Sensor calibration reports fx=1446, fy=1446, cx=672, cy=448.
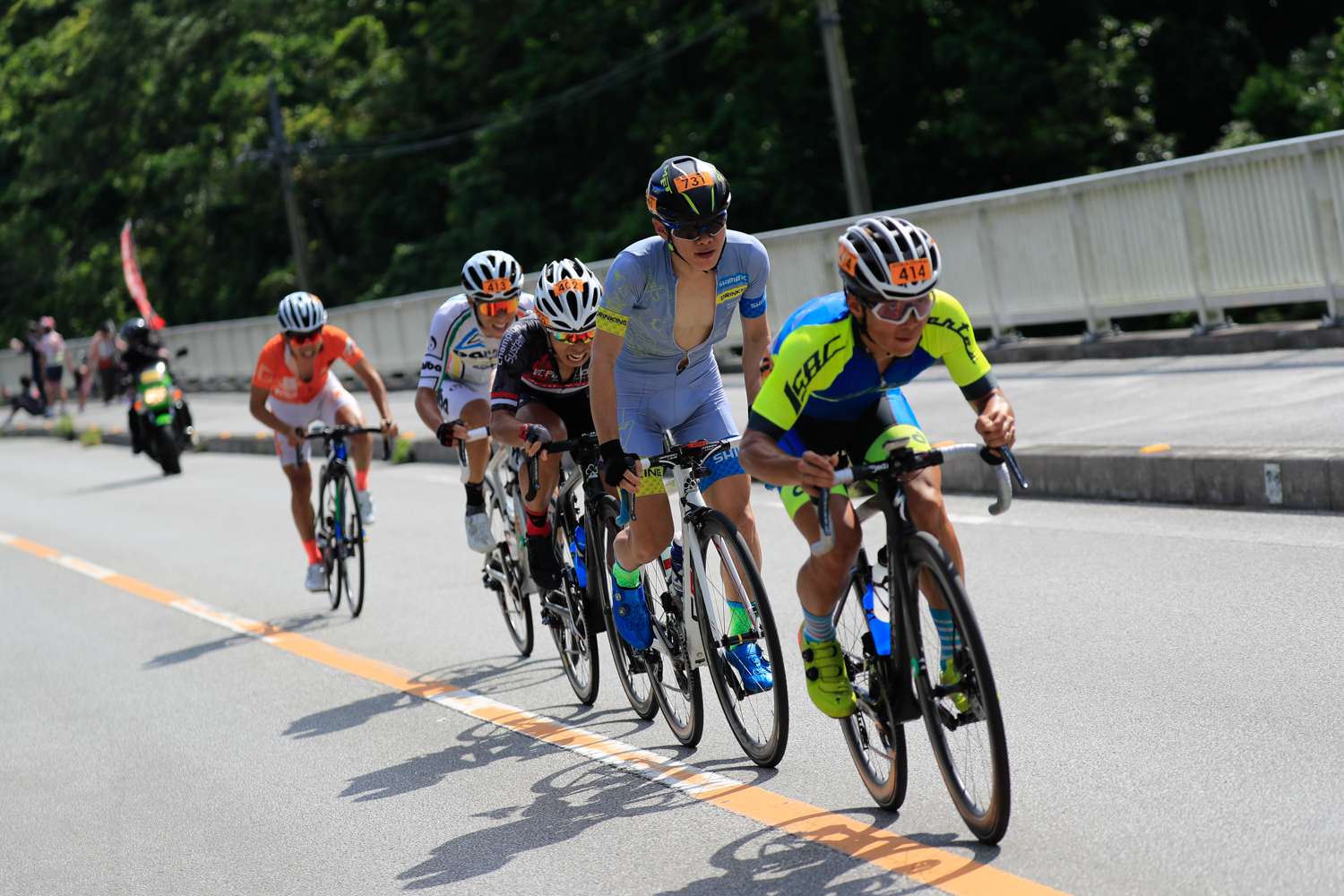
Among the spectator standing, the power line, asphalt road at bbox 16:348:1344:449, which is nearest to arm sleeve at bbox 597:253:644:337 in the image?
asphalt road at bbox 16:348:1344:449

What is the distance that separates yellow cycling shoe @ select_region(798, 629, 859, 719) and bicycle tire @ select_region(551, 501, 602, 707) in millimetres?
1850

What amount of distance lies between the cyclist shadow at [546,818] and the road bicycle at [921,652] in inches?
38.0

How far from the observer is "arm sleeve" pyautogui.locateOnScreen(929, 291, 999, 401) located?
14.3ft

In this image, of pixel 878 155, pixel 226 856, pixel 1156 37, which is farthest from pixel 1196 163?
pixel 878 155

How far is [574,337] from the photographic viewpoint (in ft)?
20.4

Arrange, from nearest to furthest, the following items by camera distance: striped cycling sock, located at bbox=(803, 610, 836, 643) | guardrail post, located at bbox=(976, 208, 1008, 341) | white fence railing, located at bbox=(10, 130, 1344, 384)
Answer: striped cycling sock, located at bbox=(803, 610, 836, 643)
white fence railing, located at bbox=(10, 130, 1344, 384)
guardrail post, located at bbox=(976, 208, 1008, 341)

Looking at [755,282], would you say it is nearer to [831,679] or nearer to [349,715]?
[831,679]

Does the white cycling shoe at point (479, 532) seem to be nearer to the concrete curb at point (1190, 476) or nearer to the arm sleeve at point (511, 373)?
the arm sleeve at point (511, 373)

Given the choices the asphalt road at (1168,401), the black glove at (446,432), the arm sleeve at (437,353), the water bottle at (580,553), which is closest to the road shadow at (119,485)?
the asphalt road at (1168,401)

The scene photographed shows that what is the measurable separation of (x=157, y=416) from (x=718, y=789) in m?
17.0

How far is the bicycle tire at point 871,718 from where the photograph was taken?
4410mm

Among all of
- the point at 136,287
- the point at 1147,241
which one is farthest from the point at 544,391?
the point at 136,287

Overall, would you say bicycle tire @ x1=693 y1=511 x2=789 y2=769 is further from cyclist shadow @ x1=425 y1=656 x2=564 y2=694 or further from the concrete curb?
the concrete curb

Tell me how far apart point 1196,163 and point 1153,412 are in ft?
14.9
